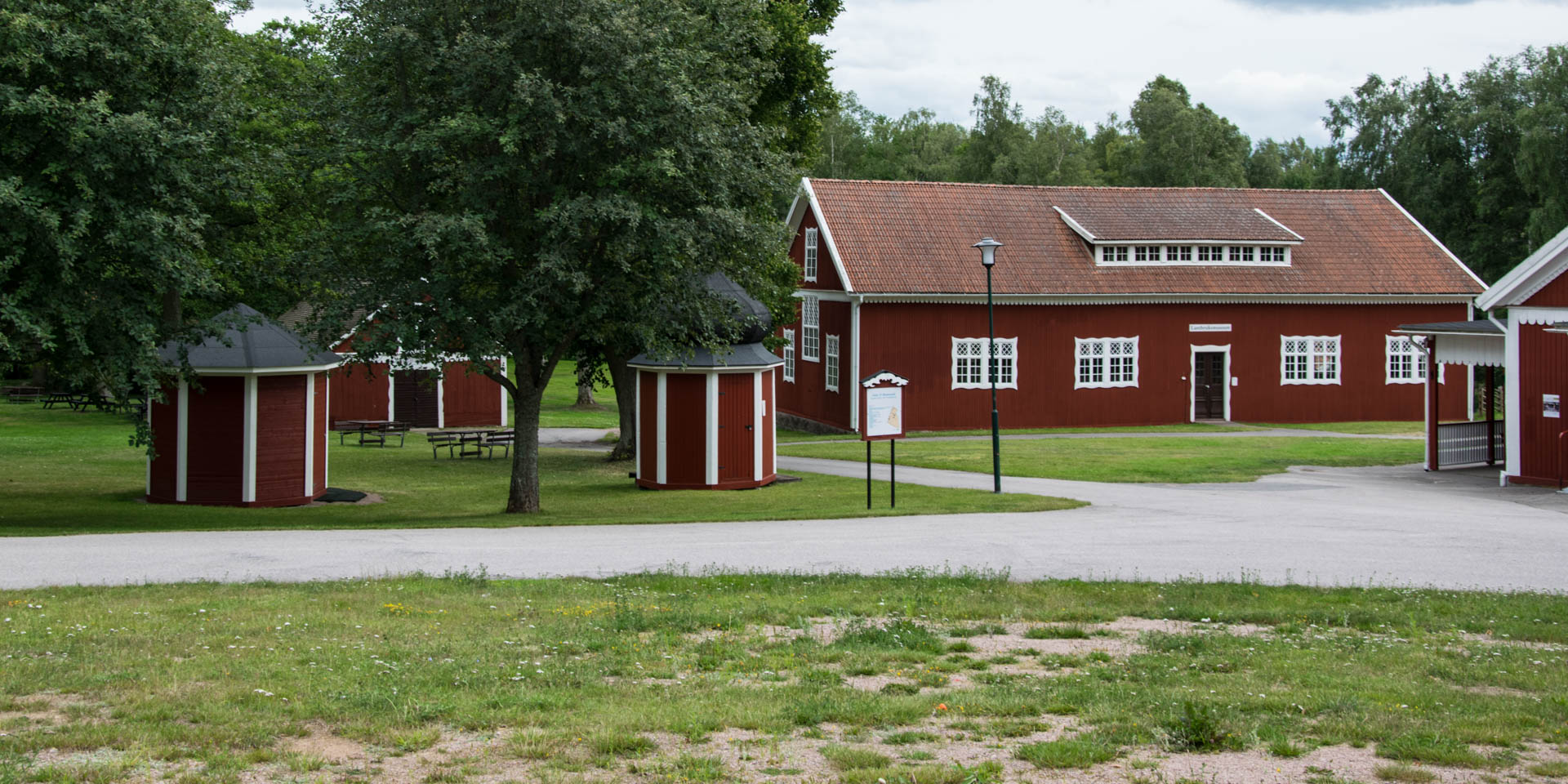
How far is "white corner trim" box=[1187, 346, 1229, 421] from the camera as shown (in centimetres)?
3700

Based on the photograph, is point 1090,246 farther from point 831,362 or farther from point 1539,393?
point 1539,393

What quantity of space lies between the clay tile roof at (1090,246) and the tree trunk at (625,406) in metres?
7.73

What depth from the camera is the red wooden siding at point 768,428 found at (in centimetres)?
2486

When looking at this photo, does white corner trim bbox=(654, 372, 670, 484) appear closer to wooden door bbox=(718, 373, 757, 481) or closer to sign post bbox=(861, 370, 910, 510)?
wooden door bbox=(718, 373, 757, 481)

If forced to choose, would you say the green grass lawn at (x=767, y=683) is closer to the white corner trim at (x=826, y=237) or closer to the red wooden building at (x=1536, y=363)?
the red wooden building at (x=1536, y=363)

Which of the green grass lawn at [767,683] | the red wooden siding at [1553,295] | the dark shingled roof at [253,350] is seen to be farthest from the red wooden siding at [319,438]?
the red wooden siding at [1553,295]

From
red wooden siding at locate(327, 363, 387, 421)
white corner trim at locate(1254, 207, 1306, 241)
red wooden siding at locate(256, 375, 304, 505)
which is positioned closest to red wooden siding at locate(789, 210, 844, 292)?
white corner trim at locate(1254, 207, 1306, 241)

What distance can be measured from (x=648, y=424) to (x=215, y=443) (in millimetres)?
7283

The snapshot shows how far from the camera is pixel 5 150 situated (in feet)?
53.6

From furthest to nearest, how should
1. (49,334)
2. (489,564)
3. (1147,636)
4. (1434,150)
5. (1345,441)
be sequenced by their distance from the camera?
(1434,150) → (1345,441) → (49,334) → (489,564) → (1147,636)

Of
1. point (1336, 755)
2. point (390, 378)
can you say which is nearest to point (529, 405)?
point (1336, 755)

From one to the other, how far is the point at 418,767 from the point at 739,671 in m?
2.65

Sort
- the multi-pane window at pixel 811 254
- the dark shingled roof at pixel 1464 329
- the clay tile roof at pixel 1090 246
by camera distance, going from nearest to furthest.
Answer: the dark shingled roof at pixel 1464 329, the clay tile roof at pixel 1090 246, the multi-pane window at pixel 811 254

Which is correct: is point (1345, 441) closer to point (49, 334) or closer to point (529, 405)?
point (529, 405)
